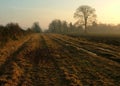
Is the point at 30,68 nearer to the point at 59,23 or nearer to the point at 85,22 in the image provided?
the point at 85,22

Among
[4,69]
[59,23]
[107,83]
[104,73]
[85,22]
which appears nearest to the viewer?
[107,83]

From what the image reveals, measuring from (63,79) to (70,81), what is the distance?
44cm

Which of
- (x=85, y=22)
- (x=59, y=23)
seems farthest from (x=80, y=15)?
(x=59, y=23)

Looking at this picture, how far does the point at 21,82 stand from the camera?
9039mm

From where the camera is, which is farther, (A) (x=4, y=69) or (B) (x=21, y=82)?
(A) (x=4, y=69)

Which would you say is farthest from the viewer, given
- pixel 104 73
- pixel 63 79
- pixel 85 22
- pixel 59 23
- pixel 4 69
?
pixel 59 23

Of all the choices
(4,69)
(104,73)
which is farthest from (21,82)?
(104,73)

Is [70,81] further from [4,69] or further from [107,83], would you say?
[4,69]

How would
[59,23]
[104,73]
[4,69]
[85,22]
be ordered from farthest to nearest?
[59,23]
[85,22]
[4,69]
[104,73]

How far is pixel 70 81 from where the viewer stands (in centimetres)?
909

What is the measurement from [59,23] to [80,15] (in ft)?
248

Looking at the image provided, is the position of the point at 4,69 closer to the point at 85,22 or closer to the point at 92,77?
the point at 92,77

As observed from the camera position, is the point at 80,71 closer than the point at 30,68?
Yes

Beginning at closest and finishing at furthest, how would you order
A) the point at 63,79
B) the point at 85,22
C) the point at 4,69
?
the point at 63,79, the point at 4,69, the point at 85,22
